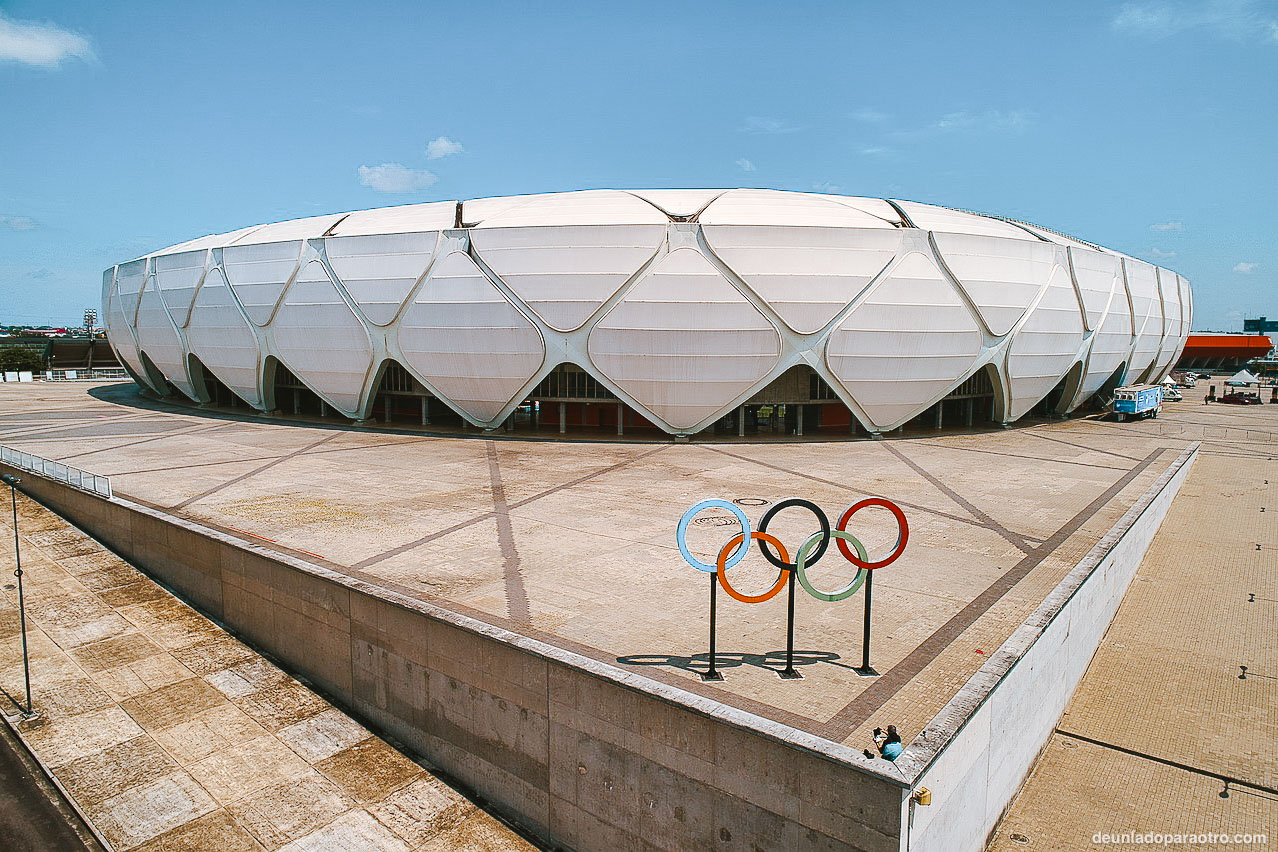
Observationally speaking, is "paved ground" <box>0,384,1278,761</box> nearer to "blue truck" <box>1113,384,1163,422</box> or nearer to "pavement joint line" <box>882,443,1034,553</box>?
"pavement joint line" <box>882,443,1034,553</box>

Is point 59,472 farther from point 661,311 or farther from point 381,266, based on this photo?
point 661,311

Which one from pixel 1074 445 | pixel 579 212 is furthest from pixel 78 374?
pixel 1074 445

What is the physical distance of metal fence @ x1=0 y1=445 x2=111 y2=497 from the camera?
713 inches

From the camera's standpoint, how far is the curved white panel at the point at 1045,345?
30656 millimetres

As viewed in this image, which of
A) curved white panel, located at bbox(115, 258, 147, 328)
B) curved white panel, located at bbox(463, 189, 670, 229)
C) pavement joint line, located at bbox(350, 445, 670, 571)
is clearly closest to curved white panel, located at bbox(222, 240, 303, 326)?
curved white panel, located at bbox(463, 189, 670, 229)

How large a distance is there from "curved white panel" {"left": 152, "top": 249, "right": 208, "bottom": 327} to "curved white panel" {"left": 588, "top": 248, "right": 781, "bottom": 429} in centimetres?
2135

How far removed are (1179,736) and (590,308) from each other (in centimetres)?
2103

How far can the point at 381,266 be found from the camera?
29.8 meters

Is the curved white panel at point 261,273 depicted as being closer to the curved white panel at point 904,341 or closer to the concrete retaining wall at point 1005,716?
the curved white panel at point 904,341

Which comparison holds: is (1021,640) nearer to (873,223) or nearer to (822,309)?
(822,309)

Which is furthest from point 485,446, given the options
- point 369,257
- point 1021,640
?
point 1021,640

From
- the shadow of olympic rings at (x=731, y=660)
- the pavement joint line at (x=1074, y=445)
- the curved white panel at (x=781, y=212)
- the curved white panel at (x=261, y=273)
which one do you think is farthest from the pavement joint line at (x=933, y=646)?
the curved white panel at (x=261, y=273)

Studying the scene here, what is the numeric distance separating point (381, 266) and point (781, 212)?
620 inches

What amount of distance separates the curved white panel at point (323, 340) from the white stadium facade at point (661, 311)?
9 centimetres
